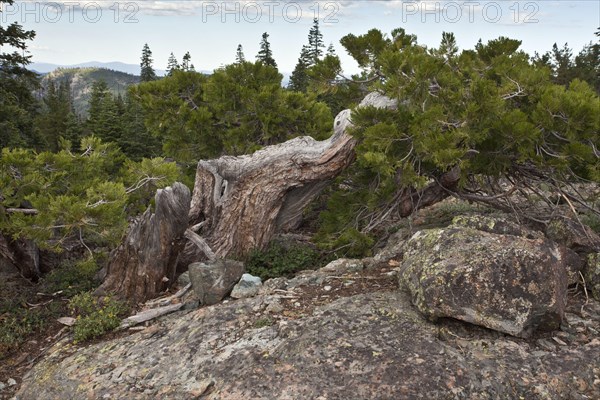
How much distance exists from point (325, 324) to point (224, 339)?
1424 millimetres

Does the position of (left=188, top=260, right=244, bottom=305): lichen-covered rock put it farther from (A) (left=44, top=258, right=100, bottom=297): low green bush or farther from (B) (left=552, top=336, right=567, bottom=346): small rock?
(B) (left=552, top=336, right=567, bottom=346): small rock

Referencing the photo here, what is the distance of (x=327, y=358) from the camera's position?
5.51 metres

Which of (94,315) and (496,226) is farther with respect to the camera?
(94,315)

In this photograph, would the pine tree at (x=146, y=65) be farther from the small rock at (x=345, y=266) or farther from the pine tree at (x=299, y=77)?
the small rock at (x=345, y=266)

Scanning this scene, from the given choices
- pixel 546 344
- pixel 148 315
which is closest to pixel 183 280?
pixel 148 315

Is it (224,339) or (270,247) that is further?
(270,247)

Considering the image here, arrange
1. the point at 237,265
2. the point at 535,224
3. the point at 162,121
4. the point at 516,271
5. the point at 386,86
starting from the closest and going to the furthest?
the point at 516,271
the point at 386,86
the point at 237,265
the point at 535,224
the point at 162,121

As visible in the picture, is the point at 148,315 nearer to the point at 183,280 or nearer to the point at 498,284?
the point at 183,280

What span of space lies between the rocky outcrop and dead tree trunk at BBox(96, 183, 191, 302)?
7.09 ft

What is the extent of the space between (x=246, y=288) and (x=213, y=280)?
2.19 ft

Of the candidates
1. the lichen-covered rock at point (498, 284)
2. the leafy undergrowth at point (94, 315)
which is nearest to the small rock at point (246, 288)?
the leafy undergrowth at point (94, 315)

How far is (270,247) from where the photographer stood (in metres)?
10.8

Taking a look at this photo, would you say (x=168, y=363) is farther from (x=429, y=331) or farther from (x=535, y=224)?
(x=535, y=224)

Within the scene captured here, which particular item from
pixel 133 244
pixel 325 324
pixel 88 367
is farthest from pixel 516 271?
pixel 133 244
